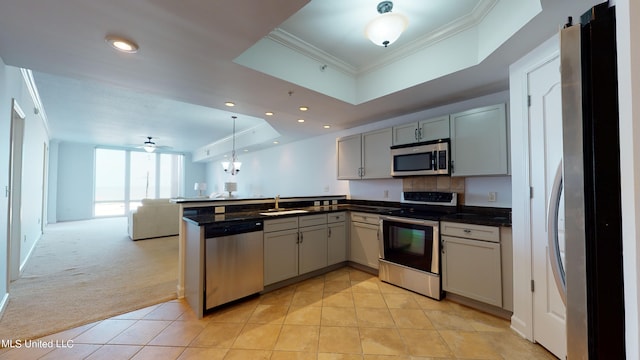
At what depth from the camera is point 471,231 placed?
246 cm

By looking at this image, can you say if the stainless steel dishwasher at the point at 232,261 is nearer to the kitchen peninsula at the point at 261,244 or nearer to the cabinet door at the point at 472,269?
the kitchen peninsula at the point at 261,244

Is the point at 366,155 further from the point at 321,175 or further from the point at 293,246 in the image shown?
the point at 293,246

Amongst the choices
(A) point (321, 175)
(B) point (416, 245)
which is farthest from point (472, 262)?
(A) point (321, 175)

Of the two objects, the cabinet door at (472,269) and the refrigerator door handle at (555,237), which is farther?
the cabinet door at (472,269)

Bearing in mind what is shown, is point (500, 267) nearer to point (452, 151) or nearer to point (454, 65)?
point (452, 151)

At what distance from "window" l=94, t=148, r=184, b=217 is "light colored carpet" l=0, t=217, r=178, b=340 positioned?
434 cm

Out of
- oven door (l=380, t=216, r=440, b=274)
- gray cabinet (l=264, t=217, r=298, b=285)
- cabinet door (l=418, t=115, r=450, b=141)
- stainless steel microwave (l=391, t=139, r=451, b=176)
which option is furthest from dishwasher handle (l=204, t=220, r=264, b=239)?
cabinet door (l=418, t=115, r=450, b=141)

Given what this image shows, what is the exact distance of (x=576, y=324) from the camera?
69 centimetres

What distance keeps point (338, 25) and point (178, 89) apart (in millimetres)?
1845

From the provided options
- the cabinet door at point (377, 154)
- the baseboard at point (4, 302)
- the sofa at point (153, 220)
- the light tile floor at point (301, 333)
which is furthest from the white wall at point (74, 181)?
the cabinet door at point (377, 154)

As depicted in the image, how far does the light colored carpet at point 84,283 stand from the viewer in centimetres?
225

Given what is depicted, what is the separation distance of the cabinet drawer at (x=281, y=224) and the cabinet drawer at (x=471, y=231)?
167 cm

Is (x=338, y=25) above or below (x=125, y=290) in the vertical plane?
above

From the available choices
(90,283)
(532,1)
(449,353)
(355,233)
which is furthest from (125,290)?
(532,1)
